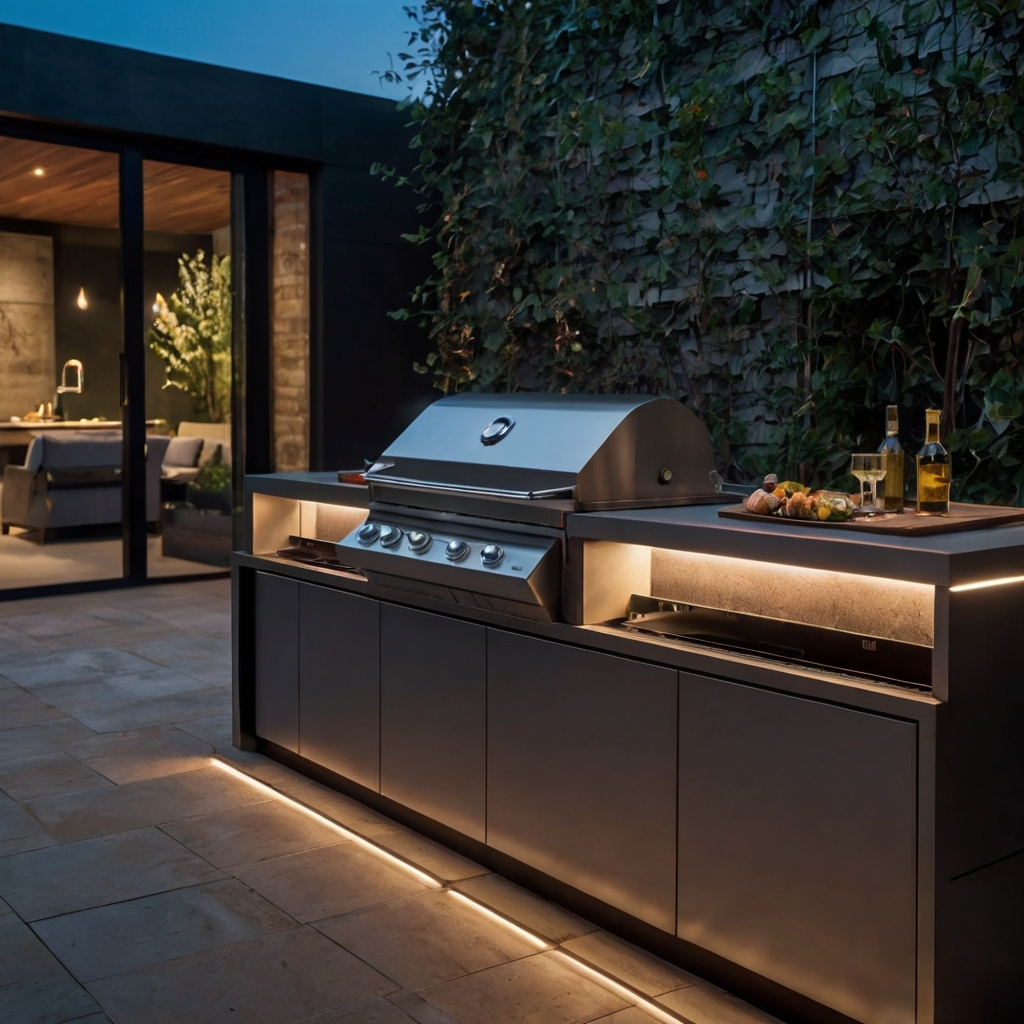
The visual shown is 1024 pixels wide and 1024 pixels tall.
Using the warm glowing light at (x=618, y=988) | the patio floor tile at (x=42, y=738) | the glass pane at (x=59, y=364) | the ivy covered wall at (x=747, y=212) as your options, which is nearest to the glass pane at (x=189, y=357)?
the glass pane at (x=59, y=364)

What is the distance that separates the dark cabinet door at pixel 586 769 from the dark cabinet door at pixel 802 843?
7 cm

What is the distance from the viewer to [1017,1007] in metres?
2.15

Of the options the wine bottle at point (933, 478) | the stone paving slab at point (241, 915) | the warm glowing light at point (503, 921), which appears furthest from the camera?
the warm glowing light at point (503, 921)

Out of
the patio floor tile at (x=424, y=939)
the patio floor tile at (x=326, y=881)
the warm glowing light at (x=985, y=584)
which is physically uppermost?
the warm glowing light at (x=985, y=584)

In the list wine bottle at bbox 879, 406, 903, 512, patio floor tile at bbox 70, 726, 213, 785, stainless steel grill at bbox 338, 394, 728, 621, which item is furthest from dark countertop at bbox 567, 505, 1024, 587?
patio floor tile at bbox 70, 726, 213, 785

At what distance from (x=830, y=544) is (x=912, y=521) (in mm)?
299

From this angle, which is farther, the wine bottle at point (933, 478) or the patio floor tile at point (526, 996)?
the wine bottle at point (933, 478)

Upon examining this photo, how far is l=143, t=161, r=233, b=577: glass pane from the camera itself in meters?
7.27

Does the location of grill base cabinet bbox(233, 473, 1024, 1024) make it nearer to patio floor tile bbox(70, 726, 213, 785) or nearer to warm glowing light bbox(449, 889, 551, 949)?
warm glowing light bbox(449, 889, 551, 949)

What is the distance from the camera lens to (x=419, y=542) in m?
3.00

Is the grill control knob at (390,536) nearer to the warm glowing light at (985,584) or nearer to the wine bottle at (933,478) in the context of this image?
the wine bottle at (933,478)

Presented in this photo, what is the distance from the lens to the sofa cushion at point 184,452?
24.4ft

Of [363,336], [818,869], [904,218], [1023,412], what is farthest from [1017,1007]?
[363,336]

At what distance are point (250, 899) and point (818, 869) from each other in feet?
4.56
